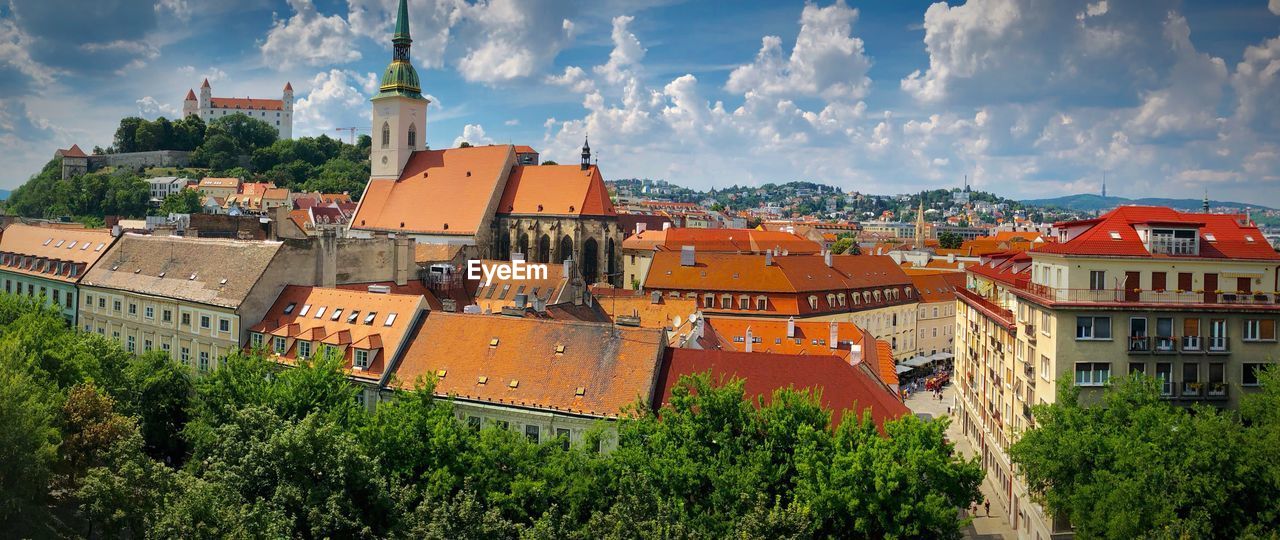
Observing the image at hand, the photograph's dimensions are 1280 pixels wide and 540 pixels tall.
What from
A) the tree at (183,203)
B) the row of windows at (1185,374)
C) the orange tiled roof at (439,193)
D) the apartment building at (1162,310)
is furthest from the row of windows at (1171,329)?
the tree at (183,203)

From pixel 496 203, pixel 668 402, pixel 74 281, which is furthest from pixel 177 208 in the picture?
pixel 668 402

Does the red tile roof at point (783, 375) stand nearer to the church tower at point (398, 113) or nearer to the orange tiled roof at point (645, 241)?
the church tower at point (398, 113)

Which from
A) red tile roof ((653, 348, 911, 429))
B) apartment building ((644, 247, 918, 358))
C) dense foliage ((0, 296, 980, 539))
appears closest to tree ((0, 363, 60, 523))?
dense foliage ((0, 296, 980, 539))

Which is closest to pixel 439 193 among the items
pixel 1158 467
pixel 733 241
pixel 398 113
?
pixel 398 113

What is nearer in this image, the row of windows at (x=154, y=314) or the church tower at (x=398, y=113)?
the row of windows at (x=154, y=314)

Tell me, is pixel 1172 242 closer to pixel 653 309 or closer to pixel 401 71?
pixel 653 309

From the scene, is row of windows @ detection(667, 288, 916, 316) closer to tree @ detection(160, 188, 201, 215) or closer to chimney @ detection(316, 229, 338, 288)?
chimney @ detection(316, 229, 338, 288)
